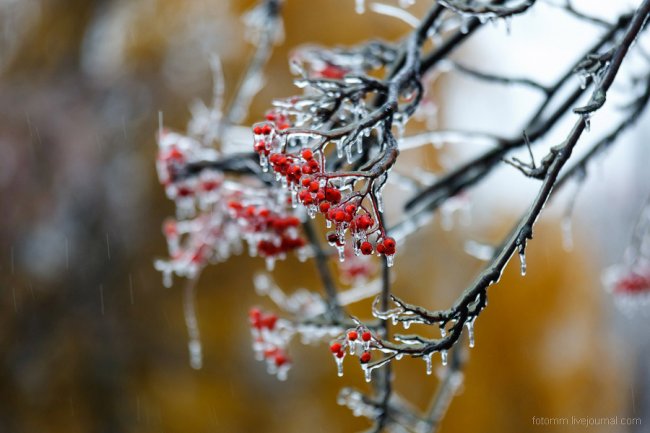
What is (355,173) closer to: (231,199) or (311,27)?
(231,199)

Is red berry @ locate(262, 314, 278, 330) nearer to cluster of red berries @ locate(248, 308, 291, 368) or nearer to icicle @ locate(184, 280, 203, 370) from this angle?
cluster of red berries @ locate(248, 308, 291, 368)

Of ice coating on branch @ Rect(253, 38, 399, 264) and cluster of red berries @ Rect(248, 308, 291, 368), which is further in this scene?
cluster of red berries @ Rect(248, 308, 291, 368)

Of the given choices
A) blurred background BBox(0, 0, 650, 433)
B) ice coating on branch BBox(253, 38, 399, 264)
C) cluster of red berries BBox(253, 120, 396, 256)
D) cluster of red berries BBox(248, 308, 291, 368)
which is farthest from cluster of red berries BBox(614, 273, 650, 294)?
blurred background BBox(0, 0, 650, 433)

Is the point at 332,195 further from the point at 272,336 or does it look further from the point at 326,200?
the point at 272,336

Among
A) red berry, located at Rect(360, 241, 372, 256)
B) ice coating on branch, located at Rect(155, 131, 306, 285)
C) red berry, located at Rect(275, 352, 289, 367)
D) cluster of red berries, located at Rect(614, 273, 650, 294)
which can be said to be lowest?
cluster of red berries, located at Rect(614, 273, 650, 294)

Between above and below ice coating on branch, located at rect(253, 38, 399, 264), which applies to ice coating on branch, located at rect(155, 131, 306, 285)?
below

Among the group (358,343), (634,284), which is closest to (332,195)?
(358,343)
